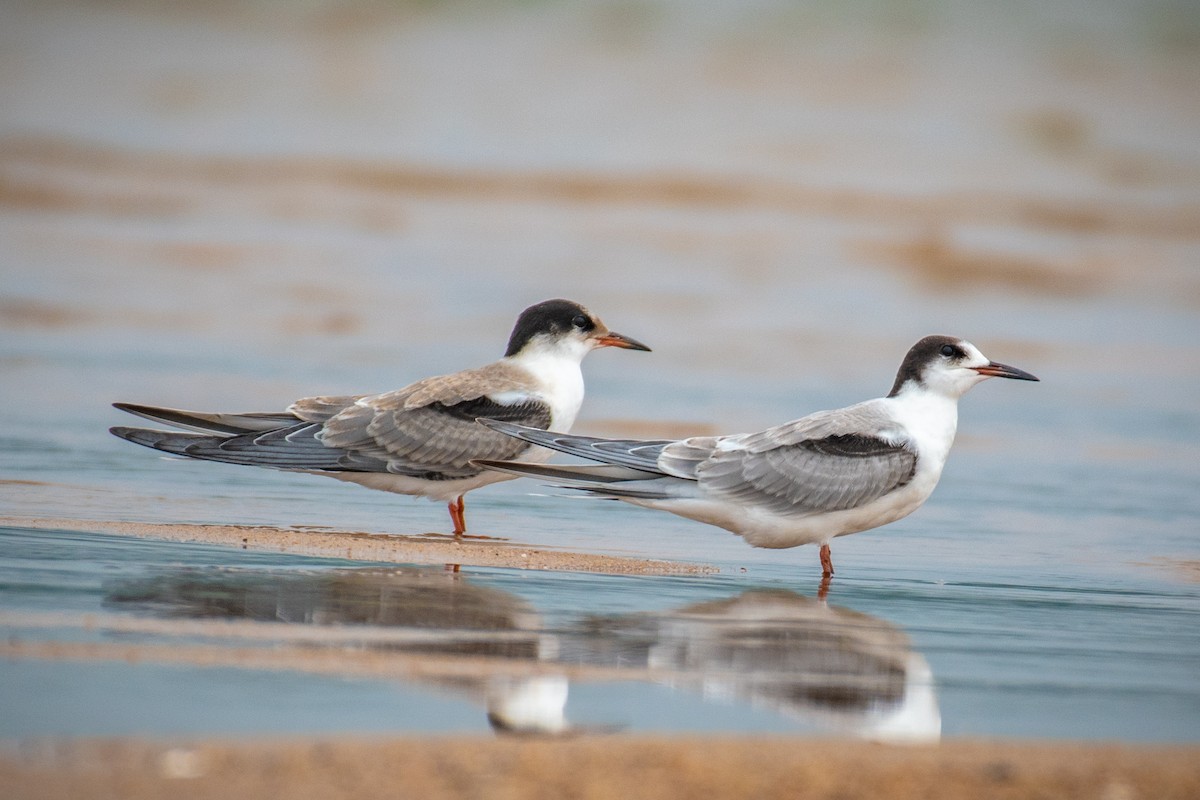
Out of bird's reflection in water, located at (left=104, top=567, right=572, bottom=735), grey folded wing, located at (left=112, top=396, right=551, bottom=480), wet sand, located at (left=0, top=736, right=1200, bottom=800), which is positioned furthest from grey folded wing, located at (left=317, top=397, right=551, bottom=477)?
wet sand, located at (left=0, top=736, right=1200, bottom=800)

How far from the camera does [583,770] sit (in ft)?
10.8

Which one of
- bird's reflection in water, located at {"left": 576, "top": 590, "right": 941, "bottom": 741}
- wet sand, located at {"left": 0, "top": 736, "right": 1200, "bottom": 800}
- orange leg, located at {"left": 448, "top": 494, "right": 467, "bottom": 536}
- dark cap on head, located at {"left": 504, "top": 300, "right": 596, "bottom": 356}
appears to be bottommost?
wet sand, located at {"left": 0, "top": 736, "right": 1200, "bottom": 800}

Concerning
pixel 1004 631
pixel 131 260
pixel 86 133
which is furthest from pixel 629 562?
pixel 86 133

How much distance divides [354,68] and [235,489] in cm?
2039

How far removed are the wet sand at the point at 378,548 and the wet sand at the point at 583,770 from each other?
2299mm

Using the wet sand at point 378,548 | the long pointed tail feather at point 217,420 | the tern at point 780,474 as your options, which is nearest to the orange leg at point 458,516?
the wet sand at point 378,548

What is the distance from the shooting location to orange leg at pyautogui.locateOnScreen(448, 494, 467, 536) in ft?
22.1

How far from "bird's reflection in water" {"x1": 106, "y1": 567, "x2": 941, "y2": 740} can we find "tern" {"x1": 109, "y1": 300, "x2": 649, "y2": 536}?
52.4 inches

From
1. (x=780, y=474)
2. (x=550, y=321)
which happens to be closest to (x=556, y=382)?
(x=550, y=321)

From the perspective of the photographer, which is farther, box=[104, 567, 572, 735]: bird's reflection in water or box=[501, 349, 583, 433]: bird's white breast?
box=[501, 349, 583, 433]: bird's white breast

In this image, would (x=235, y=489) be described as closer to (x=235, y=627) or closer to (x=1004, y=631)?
(x=235, y=627)

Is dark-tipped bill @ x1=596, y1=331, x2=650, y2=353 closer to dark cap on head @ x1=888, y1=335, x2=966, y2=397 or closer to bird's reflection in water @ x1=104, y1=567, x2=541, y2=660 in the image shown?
dark cap on head @ x1=888, y1=335, x2=966, y2=397

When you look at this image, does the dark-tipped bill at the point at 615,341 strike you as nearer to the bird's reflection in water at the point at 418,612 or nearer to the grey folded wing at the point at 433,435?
the grey folded wing at the point at 433,435

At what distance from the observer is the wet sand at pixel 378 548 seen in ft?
19.1
